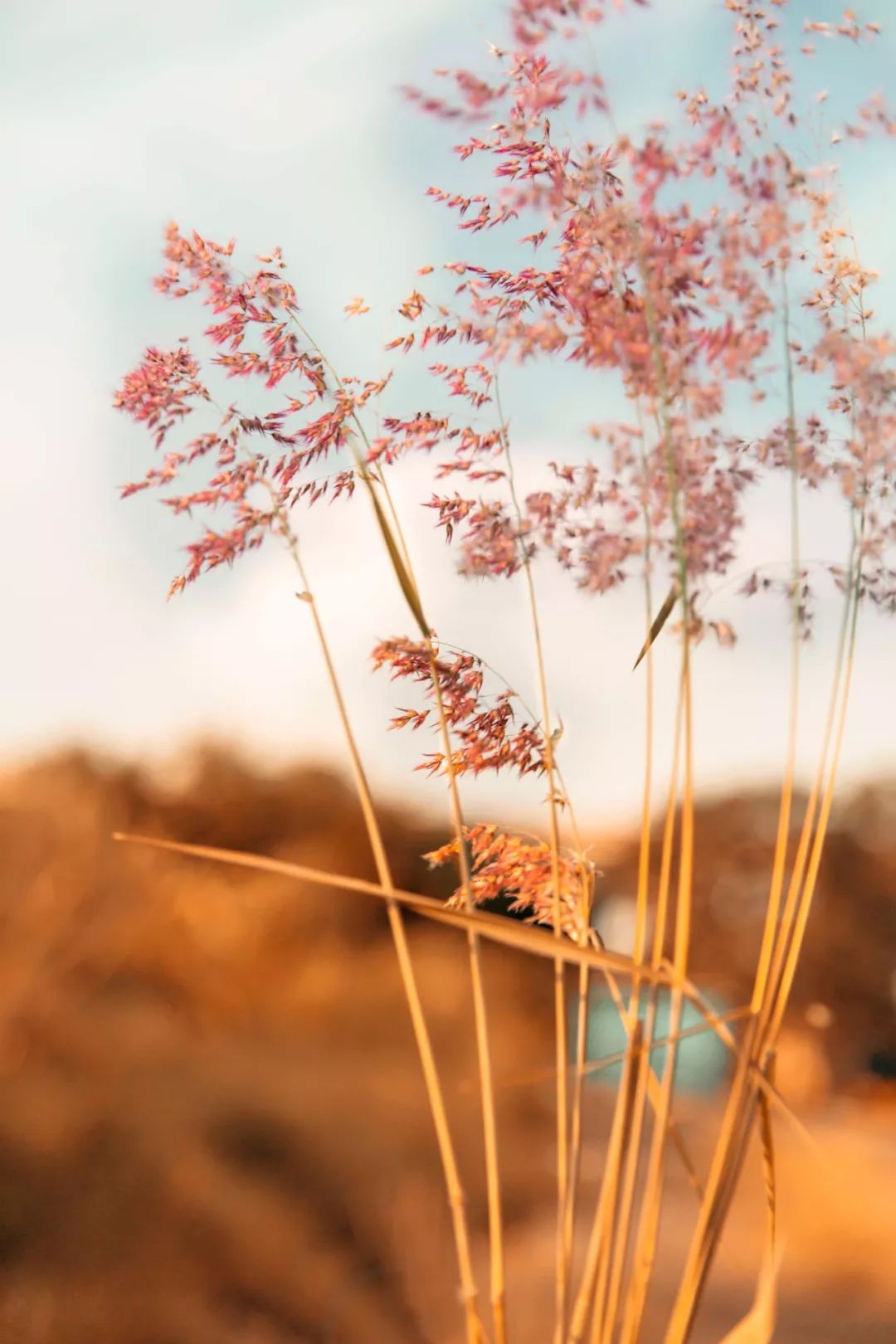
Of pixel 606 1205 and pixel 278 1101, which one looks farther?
pixel 278 1101

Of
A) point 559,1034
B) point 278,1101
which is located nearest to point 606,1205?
point 559,1034

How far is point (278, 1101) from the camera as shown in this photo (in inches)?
55.3

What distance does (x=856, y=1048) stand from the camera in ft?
6.68

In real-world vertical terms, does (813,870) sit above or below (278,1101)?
above

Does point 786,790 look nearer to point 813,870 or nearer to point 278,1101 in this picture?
point 813,870

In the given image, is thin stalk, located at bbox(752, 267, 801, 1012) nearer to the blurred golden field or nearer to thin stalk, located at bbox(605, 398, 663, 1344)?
thin stalk, located at bbox(605, 398, 663, 1344)

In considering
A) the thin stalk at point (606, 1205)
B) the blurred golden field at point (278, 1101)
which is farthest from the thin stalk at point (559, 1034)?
the blurred golden field at point (278, 1101)

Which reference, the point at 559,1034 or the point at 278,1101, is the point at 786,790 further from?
the point at 278,1101

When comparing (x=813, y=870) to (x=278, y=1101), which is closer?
(x=813, y=870)

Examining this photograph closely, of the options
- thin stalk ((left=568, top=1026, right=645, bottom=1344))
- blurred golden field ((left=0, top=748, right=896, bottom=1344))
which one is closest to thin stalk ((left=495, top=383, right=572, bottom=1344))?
thin stalk ((left=568, top=1026, right=645, bottom=1344))

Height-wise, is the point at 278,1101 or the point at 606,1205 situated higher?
the point at 606,1205

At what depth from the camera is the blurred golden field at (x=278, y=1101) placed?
118 cm

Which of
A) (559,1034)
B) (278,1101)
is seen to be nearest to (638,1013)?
(559,1034)

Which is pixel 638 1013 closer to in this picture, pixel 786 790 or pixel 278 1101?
pixel 786 790
